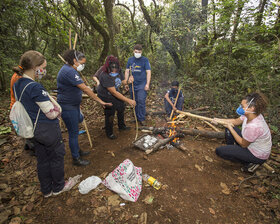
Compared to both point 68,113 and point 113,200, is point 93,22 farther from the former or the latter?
point 113,200

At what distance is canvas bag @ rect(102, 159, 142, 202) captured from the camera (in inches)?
96.8

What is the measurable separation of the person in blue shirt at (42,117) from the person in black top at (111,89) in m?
1.43

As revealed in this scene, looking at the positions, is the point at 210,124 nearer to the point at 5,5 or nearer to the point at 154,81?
the point at 154,81

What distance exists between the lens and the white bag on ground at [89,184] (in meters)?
2.59

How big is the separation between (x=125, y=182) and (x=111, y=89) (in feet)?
6.73

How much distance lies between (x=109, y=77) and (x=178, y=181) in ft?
8.81

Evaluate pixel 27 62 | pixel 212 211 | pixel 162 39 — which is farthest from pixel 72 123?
pixel 162 39

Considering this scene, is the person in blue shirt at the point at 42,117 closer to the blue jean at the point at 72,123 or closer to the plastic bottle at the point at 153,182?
the blue jean at the point at 72,123

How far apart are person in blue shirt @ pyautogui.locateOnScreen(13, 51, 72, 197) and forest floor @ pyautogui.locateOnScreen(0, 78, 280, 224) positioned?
0.46 meters

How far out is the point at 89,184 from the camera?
8.69ft

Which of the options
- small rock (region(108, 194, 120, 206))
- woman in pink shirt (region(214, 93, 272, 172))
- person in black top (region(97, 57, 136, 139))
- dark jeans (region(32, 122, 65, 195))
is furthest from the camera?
person in black top (region(97, 57, 136, 139))

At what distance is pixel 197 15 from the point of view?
7.21 meters

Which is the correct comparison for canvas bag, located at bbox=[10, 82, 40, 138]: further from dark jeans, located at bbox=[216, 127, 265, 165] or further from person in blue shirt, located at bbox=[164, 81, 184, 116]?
person in blue shirt, located at bbox=[164, 81, 184, 116]

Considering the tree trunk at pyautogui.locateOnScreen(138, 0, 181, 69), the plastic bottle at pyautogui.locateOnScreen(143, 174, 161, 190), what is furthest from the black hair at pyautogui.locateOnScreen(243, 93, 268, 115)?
the tree trunk at pyautogui.locateOnScreen(138, 0, 181, 69)
